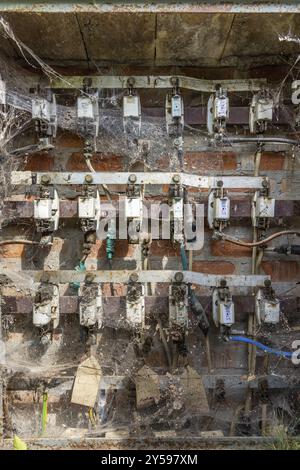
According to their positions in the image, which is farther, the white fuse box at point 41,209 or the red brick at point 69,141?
the red brick at point 69,141

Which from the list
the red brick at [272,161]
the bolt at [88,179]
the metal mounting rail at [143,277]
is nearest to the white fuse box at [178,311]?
the metal mounting rail at [143,277]

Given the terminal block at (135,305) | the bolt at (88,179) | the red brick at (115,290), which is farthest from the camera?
the red brick at (115,290)

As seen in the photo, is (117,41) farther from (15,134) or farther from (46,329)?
(46,329)

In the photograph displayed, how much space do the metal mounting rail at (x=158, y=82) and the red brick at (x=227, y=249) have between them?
77 centimetres

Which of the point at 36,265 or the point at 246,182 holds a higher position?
the point at 246,182

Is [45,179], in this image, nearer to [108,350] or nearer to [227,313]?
[108,350]

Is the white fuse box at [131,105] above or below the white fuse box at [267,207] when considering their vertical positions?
above

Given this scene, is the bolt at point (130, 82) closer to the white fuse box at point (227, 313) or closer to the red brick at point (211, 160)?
the red brick at point (211, 160)

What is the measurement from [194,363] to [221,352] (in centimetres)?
15

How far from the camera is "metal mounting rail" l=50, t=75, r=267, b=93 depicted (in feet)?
7.07

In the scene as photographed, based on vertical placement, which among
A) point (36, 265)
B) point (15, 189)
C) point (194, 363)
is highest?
point (15, 189)

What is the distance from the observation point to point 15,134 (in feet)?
7.11

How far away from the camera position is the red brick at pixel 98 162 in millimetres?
2246

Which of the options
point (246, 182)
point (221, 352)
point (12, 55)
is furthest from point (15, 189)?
point (221, 352)
